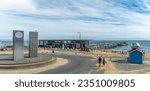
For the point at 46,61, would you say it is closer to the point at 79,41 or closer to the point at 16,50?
the point at 16,50

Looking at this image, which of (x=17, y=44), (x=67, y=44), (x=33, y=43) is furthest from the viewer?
(x=67, y=44)

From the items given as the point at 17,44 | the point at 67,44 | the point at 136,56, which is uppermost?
the point at 17,44


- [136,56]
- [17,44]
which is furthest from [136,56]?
[17,44]

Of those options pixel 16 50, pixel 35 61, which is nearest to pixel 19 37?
pixel 16 50

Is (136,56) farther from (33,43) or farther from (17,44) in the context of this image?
(17,44)

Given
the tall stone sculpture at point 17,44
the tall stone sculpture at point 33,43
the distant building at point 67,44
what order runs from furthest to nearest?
the distant building at point 67,44
the tall stone sculpture at point 33,43
the tall stone sculpture at point 17,44

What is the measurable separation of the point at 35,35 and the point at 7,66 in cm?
798

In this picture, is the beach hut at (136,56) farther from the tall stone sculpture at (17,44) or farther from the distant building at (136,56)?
the tall stone sculpture at (17,44)

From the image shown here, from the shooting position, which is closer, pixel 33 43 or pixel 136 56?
pixel 136 56

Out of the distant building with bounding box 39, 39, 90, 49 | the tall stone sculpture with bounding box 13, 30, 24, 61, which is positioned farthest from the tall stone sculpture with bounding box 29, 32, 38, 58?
the distant building with bounding box 39, 39, 90, 49

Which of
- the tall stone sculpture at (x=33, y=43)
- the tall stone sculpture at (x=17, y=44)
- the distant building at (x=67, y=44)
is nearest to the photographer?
the tall stone sculpture at (x=17, y=44)

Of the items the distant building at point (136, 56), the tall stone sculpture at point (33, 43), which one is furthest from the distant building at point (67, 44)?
the distant building at point (136, 56)

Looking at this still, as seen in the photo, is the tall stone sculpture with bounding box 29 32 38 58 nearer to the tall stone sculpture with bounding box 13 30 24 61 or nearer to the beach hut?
the tall stone sculpture with bounding box 13 30 24 61

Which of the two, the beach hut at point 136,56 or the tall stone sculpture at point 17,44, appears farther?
the beach hut at point 136,56
